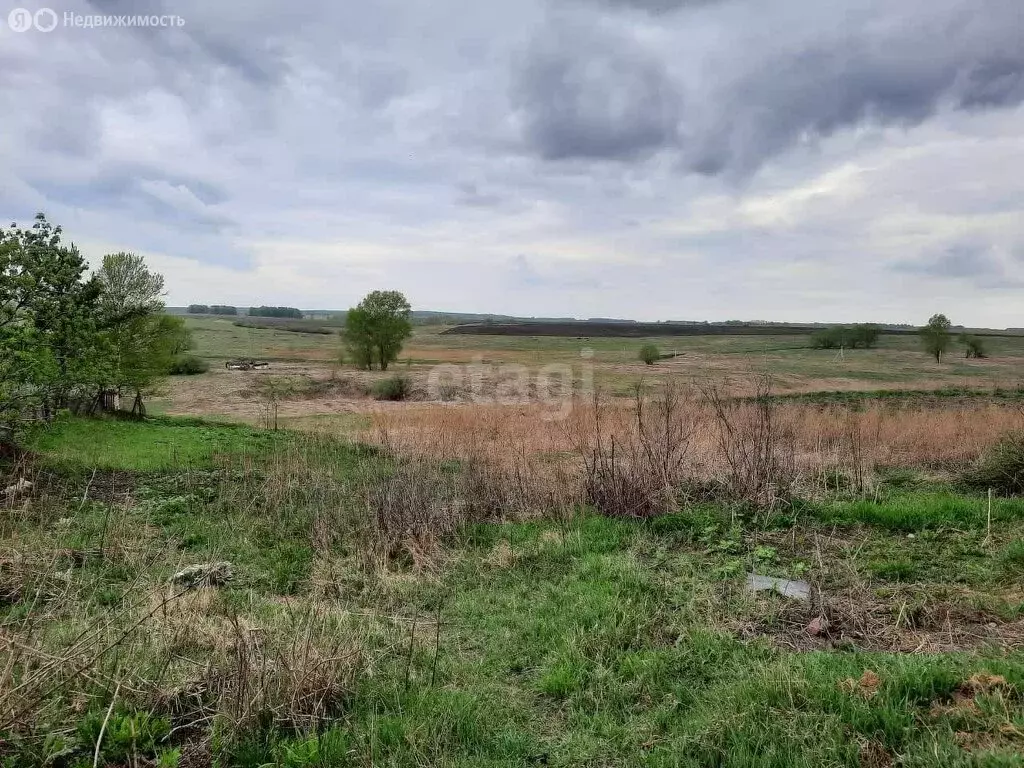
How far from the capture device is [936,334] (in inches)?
2200

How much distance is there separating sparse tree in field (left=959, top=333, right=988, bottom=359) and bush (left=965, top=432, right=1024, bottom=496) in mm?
60913

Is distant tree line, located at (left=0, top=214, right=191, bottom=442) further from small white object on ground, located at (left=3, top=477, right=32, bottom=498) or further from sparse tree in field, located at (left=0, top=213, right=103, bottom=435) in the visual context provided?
small white object on ground, located at (left=3, top=477, right=32, bottom=498)

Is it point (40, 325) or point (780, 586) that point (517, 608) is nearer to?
point (780, 586)

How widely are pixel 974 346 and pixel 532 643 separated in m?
70.8

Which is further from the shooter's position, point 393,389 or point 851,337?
point 851,337

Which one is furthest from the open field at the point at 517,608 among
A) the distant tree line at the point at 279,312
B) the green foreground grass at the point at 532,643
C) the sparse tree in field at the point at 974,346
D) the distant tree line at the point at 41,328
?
the distant tree line at the point at 279,312

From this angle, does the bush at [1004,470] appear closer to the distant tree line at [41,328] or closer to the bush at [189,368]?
the distant tree line at [41,328]

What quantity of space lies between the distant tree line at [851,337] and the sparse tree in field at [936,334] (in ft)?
47.8

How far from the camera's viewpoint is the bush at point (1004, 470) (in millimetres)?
9805

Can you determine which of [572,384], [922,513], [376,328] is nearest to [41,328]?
[922,513]

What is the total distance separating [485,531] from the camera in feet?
27.2

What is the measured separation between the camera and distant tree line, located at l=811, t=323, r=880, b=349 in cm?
7194

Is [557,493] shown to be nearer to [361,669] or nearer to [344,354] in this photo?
[361,669]

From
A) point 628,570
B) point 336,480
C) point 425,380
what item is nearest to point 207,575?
point 628,570
